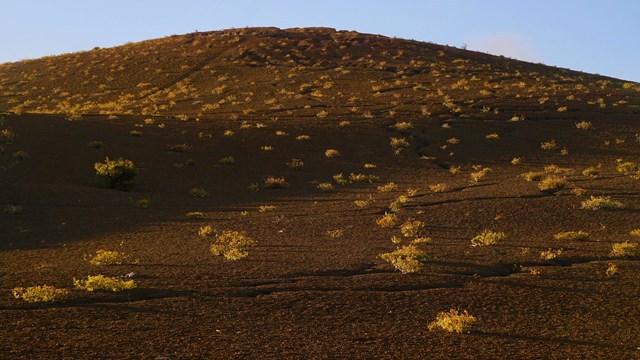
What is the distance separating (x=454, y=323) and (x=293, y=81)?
131 feet

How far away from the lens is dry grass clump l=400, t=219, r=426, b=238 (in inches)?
562

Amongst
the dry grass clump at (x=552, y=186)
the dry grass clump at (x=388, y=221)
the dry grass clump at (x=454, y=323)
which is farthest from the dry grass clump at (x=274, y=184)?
the dry grass clump at (x=454, y=323)

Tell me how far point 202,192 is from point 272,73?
30209 mm

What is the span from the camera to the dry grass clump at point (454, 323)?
816cm

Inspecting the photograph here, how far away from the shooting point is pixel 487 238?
1308cm

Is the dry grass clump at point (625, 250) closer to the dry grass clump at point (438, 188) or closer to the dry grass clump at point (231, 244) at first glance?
the dry grass clump at point (231, 244)

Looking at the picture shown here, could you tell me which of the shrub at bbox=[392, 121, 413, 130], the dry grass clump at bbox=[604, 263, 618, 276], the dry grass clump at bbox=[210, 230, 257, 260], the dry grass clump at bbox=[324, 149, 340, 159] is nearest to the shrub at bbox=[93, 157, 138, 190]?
the dry grass clump at bbox=[210, 230, 257, 260]

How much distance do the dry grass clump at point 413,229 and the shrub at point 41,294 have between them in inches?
299

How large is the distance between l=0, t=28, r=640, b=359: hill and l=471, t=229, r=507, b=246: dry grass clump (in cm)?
6

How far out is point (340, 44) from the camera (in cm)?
6109

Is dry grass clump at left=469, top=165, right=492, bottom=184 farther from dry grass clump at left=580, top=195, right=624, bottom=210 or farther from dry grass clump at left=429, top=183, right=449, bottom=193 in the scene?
dry grass clump at left=580, top=195, right=624, bottom=210

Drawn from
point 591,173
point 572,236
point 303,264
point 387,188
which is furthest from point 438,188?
point 303,264

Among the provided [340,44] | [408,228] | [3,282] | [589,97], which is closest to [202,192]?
[408,228]

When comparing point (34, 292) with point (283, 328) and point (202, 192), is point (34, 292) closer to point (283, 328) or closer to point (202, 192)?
point (283, 328)
